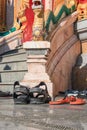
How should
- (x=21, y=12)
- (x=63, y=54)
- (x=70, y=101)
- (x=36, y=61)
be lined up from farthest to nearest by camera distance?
(x=21, y=12), (x=63, y=54), (x=36, y=61), (x=70, y=101)

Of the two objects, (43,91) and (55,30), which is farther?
(55,30)

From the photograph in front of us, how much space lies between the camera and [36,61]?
22.6 feet

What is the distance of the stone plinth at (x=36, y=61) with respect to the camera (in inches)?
267

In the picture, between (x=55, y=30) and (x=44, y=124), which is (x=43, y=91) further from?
(x=44, y=124)

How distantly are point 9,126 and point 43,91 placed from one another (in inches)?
111

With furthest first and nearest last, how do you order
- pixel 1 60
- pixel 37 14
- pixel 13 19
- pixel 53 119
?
pixel 13 19 → pixel 1 60 → pixel 37 14 → pixel 53 119

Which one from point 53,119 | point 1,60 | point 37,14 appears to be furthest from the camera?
point 1,60

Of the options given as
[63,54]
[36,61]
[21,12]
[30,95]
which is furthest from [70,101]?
[21,12]

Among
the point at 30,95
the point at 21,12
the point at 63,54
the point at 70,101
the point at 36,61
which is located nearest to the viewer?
the point at 70,101

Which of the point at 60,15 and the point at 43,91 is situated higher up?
the point at 60,15

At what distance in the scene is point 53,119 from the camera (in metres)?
3.92

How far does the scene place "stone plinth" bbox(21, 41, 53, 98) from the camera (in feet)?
22.2

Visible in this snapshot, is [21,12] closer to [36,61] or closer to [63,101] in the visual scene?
[36,61]

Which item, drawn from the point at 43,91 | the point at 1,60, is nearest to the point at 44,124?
the point at 43,91
